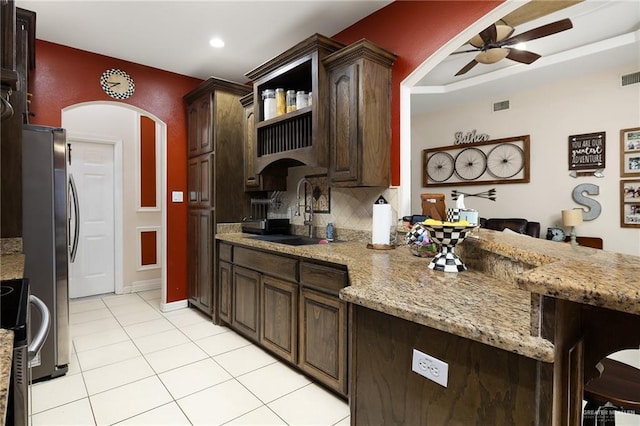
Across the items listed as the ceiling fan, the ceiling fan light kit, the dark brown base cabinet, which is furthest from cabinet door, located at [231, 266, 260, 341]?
the ceiling fan light kit

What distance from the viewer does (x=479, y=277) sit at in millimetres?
1418

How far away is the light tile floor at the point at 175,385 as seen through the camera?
6.45 feet

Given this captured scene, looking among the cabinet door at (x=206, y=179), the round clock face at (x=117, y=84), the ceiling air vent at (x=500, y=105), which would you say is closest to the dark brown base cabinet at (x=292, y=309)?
A: the cabinet door at (x=206, y=179)

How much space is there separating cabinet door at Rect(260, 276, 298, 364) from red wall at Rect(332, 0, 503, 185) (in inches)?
46.6

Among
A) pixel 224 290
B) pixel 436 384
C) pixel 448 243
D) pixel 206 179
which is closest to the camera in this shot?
pixel 436 384

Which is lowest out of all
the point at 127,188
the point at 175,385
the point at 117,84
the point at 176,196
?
the point at 175,385

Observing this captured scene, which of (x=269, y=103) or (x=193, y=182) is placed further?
(x=193, y=182)

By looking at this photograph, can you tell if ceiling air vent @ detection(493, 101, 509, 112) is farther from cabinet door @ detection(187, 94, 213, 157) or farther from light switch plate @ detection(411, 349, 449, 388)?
light switch plate @ detection(411, 349, 449, 388)

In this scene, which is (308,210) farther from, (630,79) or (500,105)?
(630,79)

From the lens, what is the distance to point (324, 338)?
216 cm

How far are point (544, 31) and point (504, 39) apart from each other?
0.34 m

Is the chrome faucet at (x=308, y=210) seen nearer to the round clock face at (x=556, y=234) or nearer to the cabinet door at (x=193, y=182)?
the cabinet door at (x=193, y=182)

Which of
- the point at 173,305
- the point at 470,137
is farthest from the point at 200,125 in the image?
the point at 470,137

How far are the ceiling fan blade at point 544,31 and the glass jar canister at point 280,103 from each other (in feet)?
7.23
